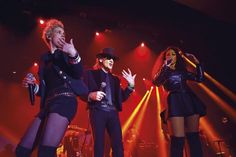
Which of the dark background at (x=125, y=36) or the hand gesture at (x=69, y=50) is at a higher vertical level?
the dark background at (x=125, y=36)

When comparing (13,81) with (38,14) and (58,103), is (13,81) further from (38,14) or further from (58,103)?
(58,103)

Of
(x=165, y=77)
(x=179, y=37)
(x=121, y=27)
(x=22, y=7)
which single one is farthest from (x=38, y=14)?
(x=165, y=77)

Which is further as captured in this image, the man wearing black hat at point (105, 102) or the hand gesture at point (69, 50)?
the man wearing black hat at point (105, 102)

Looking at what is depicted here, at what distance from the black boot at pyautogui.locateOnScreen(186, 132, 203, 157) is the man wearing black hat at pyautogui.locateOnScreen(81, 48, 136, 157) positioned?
992mm

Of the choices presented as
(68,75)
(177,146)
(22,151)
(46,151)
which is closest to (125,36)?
(177,146)

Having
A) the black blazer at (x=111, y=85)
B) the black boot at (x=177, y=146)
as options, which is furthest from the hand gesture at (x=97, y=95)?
the black boot at (x=177, y=146)

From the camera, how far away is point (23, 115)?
50.4ft

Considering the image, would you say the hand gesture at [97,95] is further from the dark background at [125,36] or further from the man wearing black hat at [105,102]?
the dark background at [125,36]

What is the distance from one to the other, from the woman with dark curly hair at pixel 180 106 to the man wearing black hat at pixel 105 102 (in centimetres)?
60

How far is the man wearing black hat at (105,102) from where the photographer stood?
176 inches

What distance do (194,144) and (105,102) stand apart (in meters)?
1.41

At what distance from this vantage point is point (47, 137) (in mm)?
3027

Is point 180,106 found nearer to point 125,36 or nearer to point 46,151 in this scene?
point 46,151

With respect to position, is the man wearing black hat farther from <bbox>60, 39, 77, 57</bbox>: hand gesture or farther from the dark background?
the dark background
